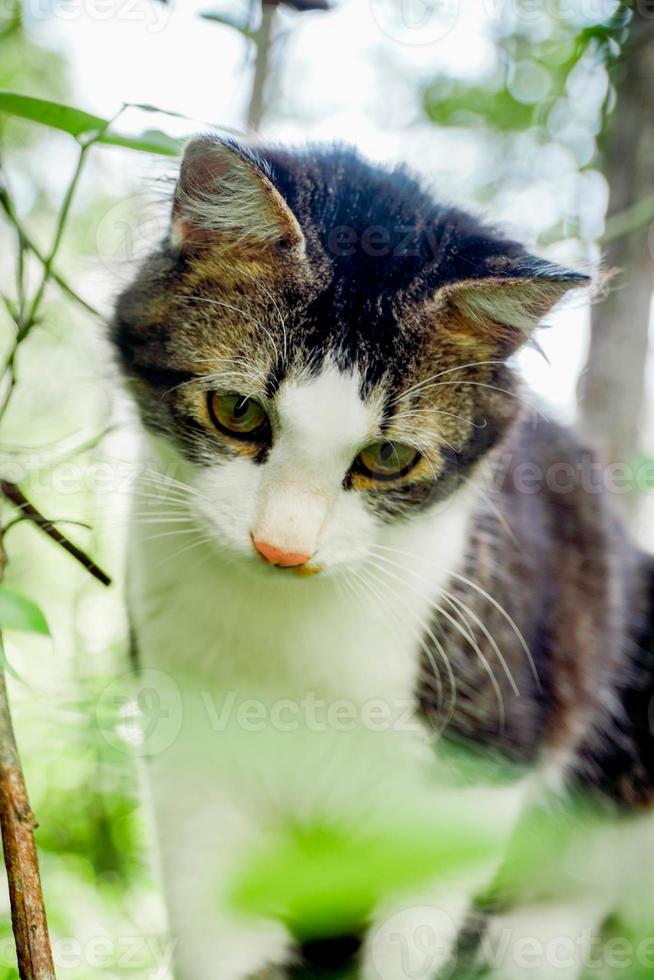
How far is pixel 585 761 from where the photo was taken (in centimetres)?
246

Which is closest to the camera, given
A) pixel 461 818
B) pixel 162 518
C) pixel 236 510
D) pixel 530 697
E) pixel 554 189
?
pixel 461 818

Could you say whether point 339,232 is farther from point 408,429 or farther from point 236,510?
point 236,510

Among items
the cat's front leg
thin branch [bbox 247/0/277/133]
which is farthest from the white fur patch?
thin branch [bbox 247/0/277/133]

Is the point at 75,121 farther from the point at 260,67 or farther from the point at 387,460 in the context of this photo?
the point at 260,67

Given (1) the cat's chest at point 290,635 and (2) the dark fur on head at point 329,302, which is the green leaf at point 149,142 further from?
(1) the cat's chest at point 290,635

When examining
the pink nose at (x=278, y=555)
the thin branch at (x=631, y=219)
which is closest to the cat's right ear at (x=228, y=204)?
the pink nose at (x=278, y=555)

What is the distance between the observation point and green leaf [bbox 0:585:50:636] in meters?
0.71

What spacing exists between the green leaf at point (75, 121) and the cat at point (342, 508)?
84mm

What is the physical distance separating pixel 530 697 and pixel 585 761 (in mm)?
524

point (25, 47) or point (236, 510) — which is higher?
point (25, 47)

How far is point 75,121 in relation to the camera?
55.5 inches

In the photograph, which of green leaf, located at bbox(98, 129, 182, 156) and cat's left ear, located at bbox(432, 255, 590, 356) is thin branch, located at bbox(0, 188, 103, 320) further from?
cat's left ear, located at bbox(432, 255, 590, 356)

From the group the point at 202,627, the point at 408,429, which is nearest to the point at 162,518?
the point at 202,627

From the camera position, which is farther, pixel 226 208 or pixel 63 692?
pixel 63 692
